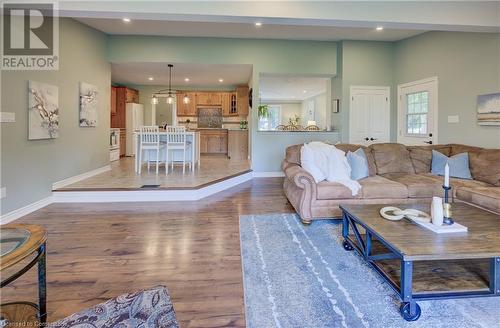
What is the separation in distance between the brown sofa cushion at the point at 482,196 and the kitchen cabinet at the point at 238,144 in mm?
6559

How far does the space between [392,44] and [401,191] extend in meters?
4.20

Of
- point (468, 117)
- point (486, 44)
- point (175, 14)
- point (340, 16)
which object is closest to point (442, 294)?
point (340, 16)

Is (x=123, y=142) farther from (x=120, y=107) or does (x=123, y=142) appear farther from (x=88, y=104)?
(x=88, y=104)

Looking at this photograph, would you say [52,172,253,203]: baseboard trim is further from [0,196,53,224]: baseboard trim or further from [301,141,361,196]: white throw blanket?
[301,141,361,196]: white throw blanket

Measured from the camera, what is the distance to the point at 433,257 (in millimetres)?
Answer: 1757

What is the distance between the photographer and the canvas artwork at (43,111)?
13.0 feet

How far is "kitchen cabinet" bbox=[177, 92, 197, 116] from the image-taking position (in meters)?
10.3

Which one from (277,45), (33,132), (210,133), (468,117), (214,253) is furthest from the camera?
(210,133)

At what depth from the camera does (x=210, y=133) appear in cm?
1032

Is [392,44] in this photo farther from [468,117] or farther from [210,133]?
[210,133]

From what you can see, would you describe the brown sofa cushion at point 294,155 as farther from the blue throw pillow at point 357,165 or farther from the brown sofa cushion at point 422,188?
the brown sofa cushion at point 422,188

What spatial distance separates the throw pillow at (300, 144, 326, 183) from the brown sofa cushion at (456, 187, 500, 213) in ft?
5.26

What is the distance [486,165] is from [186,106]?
8.68m

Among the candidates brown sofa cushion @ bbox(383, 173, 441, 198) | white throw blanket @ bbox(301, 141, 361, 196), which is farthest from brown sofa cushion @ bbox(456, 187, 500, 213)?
white throw blanket @ bbox(301, 141, 361, 196)
